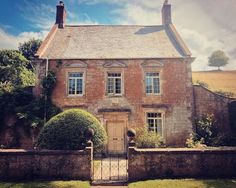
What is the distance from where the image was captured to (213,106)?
17312mm

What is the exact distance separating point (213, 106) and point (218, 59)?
195 ft

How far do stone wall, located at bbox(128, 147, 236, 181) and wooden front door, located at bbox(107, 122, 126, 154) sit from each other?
23.5ft

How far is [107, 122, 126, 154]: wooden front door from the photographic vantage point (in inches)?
666

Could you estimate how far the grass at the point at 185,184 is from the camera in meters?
8.77

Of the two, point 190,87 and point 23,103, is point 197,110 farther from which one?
point 23,103

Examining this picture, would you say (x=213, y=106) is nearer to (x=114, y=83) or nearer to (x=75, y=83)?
(x=114, y=83)

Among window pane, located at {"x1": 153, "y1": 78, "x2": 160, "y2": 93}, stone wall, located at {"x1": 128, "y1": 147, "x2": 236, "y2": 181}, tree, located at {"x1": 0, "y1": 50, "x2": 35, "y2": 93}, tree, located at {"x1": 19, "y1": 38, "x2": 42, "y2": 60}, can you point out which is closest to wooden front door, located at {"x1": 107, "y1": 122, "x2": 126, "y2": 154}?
window pane, located at {"x1": 153, "y1": 78, "x2": 160, "y2": 93}

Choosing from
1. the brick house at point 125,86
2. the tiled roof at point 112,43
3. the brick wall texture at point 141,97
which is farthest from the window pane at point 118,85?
the tiled roof at point 112,43

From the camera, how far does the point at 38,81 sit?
57.2ft

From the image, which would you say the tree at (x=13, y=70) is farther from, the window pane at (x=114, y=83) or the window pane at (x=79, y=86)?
the window pane at (x=114, y=83)

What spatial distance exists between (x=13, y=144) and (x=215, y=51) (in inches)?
2801

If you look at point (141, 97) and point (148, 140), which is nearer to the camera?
point (148, 140)

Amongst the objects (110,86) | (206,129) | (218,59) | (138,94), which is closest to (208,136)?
(206,129)

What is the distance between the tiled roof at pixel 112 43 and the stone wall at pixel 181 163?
32.4ft
